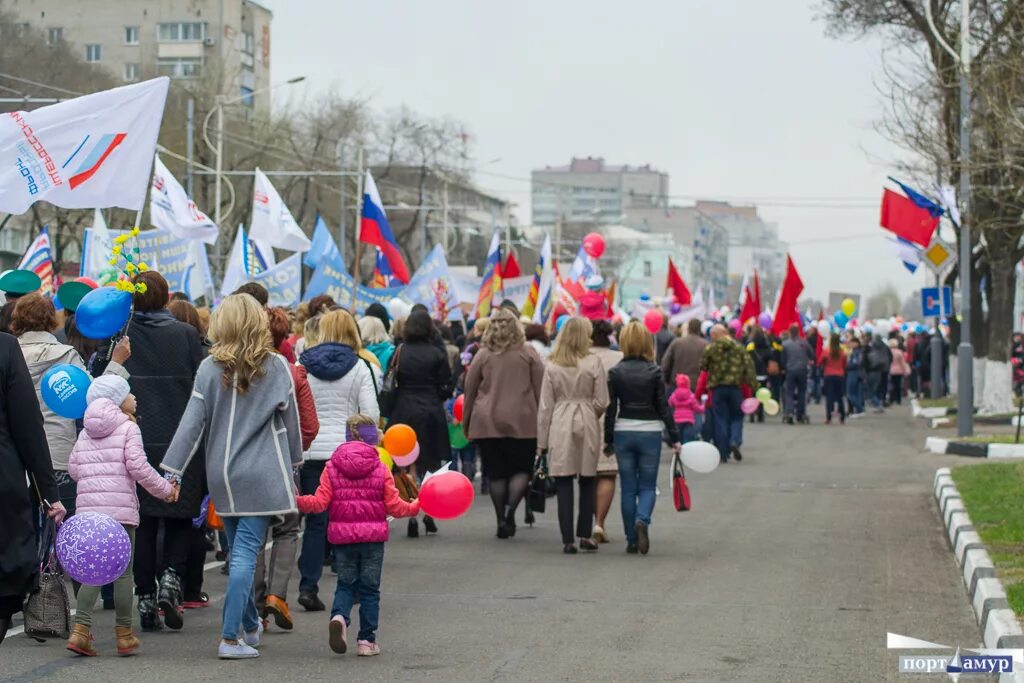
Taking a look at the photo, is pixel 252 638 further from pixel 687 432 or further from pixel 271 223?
pixel 271 223

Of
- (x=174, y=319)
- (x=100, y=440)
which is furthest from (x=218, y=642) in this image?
(x=174, y=319)

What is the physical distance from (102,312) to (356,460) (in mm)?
1538

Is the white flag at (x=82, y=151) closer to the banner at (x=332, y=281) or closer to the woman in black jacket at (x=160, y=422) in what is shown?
the woman in black jacket at (x=160, y=422)

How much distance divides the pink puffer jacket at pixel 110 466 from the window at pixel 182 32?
2813 inches

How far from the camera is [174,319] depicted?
9500 mm

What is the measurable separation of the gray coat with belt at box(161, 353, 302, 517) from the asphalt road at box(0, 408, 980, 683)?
2.62 feet

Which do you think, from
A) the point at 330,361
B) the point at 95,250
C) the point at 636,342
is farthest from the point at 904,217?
the point at 330,361

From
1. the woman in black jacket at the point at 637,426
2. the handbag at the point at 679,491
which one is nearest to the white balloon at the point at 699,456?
the handbag at the point at 679,491

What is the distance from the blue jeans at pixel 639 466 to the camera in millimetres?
12953

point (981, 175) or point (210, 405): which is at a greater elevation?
point (981, 175)

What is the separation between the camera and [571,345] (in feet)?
43.2

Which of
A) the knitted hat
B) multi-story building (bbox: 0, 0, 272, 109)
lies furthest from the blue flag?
multi-story building (bbox: 0, 0, 272, 109)

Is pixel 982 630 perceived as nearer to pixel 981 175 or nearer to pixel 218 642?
pixel 218 642

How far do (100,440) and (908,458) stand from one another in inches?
695
